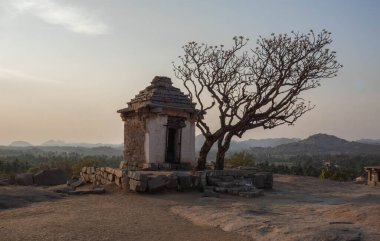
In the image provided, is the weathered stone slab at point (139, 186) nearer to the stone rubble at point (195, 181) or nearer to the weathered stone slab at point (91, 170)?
the stone rubble at point (195, 181)

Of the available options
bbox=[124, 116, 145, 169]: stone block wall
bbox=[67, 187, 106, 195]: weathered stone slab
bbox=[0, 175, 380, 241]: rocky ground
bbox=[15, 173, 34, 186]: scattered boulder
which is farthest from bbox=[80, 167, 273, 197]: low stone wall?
bbox=[15, 173, 34, 186]: scattered boulder

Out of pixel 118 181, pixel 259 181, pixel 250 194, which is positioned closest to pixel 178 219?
pixel 250 194

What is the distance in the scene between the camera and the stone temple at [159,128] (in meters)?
17.7

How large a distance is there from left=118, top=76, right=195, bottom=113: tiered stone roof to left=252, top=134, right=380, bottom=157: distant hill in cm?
8197

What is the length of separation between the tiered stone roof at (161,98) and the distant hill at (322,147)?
81966 mm

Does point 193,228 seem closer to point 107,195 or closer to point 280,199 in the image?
point 280,199

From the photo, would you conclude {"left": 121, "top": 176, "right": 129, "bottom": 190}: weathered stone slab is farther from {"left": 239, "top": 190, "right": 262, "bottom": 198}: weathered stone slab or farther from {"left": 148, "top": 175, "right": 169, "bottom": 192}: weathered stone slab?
{"left": 239, "top": 190, "right": 262, "bottom": 198}: weathered stone slab

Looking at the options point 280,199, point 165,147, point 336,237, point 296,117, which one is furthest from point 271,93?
point 336,237

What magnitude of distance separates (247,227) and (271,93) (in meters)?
11.1

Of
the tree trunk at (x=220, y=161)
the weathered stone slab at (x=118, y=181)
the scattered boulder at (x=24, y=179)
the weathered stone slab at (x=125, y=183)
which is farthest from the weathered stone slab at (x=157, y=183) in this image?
the scattered boulder at (x=24, y=179)

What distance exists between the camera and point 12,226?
7.74 m

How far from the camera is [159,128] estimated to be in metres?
17.9

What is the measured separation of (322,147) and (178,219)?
101m

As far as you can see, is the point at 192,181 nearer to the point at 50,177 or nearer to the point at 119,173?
the point at 119,173
